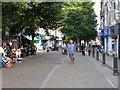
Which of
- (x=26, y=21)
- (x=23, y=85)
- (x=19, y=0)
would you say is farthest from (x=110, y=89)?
(x=26, y=21)

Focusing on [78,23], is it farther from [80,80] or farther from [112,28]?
[80,80]

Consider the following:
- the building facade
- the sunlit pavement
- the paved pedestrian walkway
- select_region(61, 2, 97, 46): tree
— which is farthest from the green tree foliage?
the paved pedestrian walkway

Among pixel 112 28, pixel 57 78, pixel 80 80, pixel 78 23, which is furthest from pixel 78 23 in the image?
pixel 80 80

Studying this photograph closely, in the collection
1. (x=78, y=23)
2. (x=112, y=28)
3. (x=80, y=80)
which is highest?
(x=78, y=23)

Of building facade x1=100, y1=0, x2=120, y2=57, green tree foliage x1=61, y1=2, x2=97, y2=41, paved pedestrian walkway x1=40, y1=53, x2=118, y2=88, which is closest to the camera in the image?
paved pedestrian walkway x1=40, y1=53, x2=118, y2=88

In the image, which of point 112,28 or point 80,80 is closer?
point 80,80

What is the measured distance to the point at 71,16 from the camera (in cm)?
4084

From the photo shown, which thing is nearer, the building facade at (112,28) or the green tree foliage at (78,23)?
the building facade at (112,28)

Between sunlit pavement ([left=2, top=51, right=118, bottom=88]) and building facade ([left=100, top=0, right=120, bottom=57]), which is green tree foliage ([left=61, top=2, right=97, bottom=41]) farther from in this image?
sunlit pavement ([left=2, top=51, right=118, bottom=88])

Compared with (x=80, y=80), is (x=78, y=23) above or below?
above

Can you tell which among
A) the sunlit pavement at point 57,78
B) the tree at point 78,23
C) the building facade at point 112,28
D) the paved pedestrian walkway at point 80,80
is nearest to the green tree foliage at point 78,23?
the tree at point 78,23

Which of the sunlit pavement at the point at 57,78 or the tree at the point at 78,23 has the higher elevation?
the tree at the point at 78,23

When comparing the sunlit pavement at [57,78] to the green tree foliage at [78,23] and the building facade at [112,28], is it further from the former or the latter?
the green tree foliage at [78,23]

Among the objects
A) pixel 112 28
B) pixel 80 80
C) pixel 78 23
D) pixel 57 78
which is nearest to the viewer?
pixel 80 80
